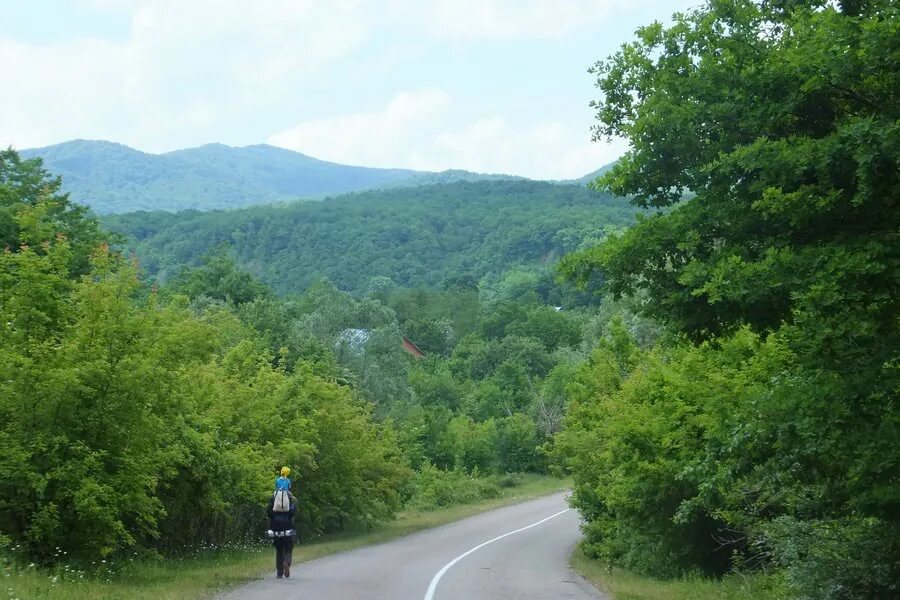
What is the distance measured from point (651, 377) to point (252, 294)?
43288 mm

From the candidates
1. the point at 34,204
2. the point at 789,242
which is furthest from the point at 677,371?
the point at 34,204

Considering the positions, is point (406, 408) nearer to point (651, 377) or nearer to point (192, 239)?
point (651, 377)

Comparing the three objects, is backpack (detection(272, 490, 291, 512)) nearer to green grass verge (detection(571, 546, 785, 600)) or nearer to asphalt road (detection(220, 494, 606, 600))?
asphalt road (detection(220, 494, 606, 600))

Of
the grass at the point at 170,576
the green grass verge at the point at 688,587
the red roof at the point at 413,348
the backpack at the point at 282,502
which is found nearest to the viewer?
the grass at the point at 170,576

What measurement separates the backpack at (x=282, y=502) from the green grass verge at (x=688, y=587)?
570 centimetres

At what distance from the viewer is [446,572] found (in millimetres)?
20094

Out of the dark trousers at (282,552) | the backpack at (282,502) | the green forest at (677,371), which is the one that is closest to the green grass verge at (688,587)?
the green forest at (677,371)

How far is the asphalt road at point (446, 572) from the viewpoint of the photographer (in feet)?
52.6

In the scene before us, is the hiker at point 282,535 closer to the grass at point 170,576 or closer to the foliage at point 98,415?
the grass at point 170,576

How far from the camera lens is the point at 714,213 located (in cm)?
1124

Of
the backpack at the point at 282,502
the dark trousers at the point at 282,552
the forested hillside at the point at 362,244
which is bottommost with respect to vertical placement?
the dark trousers at the point at 282,552

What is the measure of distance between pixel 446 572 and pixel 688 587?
4.87 m

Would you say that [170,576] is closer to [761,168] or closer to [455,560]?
[455,560]

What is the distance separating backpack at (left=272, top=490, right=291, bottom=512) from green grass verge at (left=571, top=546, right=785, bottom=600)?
18.7ft
